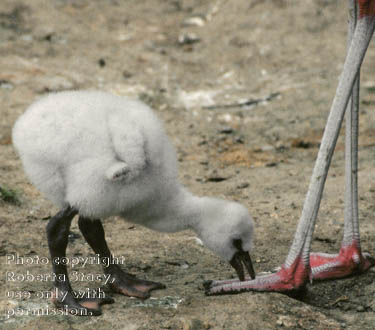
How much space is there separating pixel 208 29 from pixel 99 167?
285 inches

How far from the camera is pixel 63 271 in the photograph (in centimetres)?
331

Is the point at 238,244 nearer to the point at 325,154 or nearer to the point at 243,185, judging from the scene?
the point at 325,154

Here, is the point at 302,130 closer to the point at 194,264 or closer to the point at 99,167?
the point at 194,264

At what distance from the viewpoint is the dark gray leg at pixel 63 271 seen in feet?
10.5

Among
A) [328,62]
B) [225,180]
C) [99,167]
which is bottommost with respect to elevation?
[225,180]

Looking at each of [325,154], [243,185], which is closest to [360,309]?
[325,154]

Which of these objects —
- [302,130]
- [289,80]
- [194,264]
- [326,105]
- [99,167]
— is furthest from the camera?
[289,80]

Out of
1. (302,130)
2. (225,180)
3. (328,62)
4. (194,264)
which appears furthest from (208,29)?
(194,264)

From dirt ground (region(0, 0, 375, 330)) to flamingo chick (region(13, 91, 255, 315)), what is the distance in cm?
28

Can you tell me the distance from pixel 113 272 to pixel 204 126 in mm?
3552

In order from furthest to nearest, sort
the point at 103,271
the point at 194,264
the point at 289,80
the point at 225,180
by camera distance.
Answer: the point at 289,80 < the point at 225,180 < the point at 194,264 < the point at 103,271

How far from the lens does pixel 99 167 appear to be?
300 cm

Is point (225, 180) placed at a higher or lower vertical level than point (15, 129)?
lower

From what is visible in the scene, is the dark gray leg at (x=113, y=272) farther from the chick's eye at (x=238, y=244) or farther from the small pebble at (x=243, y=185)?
the small pebble at (x=243, y=185)
